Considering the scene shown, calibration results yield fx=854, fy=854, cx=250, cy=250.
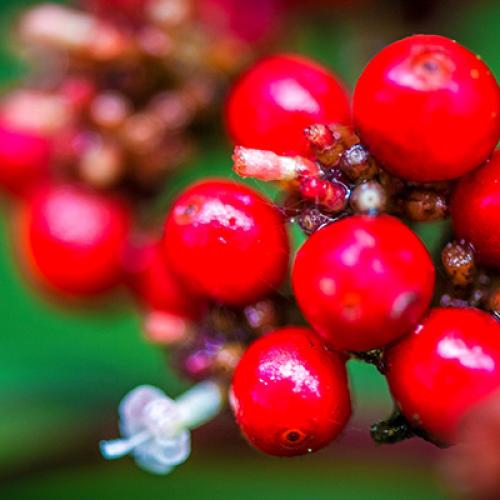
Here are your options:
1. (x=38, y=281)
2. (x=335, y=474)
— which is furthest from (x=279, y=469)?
(x=38, y=281)

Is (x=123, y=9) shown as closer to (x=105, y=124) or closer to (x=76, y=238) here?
(x=105, y=124)

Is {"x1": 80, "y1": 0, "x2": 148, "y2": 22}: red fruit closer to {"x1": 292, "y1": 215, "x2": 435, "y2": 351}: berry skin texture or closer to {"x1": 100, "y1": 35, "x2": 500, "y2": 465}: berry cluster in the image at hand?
{"x1": 100, "y1": 35, "x2": 500, "y2": 465}: berry cluster

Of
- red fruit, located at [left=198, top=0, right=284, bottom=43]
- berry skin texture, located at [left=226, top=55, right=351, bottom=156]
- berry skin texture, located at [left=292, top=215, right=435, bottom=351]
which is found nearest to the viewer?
berry skin texture, located at [left=292, top=215, right=435, bottom=351]

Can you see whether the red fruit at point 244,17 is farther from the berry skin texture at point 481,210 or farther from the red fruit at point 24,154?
the berry skin texture at point 481,210

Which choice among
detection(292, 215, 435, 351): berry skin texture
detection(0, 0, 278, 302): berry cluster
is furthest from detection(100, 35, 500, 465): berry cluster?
detection(0, 0, 278, 302): berry cluster

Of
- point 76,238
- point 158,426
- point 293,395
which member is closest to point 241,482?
point 76,238

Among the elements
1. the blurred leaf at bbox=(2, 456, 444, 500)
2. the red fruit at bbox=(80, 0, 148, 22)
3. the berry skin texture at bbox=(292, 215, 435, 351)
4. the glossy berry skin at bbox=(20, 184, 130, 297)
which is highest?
the red fruit at bbox=(80, 0, 148, 22)

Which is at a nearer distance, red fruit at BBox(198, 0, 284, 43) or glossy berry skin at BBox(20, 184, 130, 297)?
glossy berry skin at BBox(20, 184, 130, 297)
